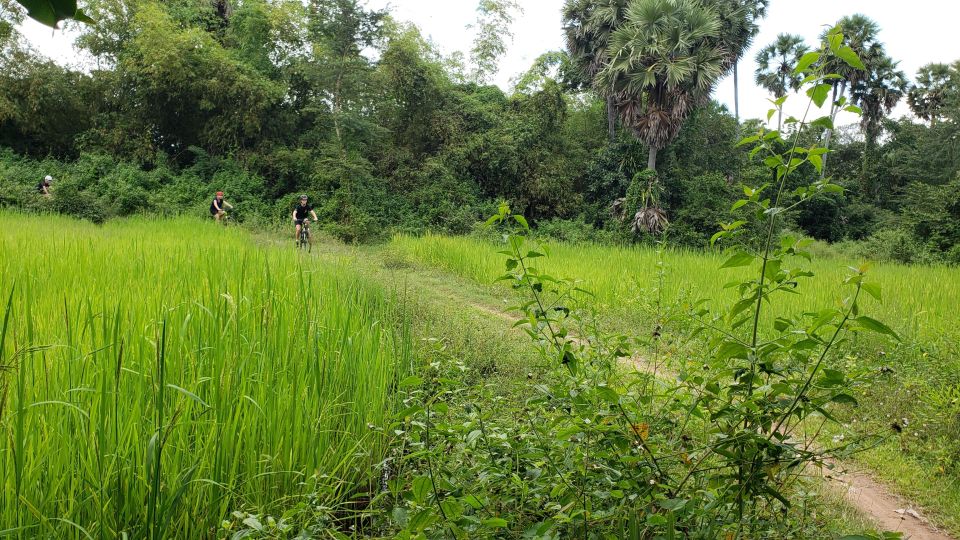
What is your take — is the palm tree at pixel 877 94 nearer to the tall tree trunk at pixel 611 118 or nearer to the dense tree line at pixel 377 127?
the dense tree line at pixel 377 127

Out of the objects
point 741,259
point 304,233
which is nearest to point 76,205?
point 304,233

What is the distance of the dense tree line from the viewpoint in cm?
1745

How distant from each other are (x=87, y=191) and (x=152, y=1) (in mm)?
7182

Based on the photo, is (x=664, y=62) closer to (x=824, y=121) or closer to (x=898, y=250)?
(x=898, y=250)

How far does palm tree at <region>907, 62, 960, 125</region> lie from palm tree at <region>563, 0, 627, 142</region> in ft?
54.9

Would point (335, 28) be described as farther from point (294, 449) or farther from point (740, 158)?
point (294, 449)

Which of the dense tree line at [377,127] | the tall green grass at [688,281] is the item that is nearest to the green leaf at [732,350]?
the tall green grass at [688,281]

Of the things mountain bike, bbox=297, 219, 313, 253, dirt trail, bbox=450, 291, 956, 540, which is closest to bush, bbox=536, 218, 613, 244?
mountain bike, bbox=297, 219, 313, 253

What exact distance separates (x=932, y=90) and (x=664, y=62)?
63.9 feet

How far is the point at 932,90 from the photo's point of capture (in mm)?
28406

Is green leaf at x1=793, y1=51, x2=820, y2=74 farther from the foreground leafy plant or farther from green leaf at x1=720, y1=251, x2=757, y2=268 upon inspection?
green leaf at x1=720, y1=251, x2=757, y2=268

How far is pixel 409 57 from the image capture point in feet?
65.0

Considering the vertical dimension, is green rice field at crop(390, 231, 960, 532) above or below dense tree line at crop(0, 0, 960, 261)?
below

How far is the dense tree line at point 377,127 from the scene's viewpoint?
17.5 metres
